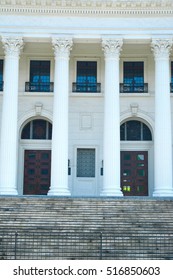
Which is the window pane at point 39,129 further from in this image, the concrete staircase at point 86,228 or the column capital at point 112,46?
the concrete staircase at point 86,228

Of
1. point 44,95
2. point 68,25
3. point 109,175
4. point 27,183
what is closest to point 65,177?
point 109,175

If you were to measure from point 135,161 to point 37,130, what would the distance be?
20.8ft

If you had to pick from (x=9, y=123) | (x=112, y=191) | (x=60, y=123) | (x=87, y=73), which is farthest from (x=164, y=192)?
(x=87, y=73)

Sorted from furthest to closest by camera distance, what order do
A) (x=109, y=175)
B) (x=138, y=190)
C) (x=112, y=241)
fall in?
1. (x=138, y=190)
2. (x=109, y=175)
3. (x=112, y=241)

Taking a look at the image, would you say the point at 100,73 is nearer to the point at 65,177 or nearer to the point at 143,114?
the point at 143,114

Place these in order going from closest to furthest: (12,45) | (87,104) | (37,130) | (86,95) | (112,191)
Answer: (112,191)
(12,45)
(86,95)
(87,104)
(37,130)

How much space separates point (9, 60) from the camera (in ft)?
90.4

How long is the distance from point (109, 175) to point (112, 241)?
28.8 feet

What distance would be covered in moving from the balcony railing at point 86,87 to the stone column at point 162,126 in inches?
176

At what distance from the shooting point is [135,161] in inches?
1213

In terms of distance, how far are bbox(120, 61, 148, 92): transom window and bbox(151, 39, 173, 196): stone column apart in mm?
3223

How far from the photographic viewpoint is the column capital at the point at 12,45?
90.0 ft

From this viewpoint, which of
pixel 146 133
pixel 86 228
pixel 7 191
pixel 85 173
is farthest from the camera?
pixel 146 133

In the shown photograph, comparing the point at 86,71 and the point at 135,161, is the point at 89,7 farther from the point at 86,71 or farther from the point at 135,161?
the point at 135,161
